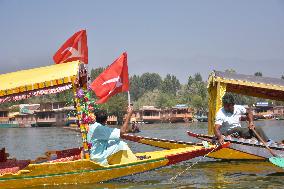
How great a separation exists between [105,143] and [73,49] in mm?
2963

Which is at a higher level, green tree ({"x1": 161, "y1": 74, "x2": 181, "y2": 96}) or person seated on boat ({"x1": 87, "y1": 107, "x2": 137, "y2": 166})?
green tree ({"x1": 161, "y1": 74, "x2": 181, "y2": 96})

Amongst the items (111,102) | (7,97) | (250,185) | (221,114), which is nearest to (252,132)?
(221,114)

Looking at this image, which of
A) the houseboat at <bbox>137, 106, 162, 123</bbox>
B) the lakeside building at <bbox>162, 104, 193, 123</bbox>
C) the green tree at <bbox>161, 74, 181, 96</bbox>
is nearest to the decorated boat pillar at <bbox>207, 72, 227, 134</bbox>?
the houseboat at <bbox>137, 106, 162, 123</bbox>

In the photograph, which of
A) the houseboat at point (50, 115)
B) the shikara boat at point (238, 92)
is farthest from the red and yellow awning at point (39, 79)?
the houseboat at point (50, 115)

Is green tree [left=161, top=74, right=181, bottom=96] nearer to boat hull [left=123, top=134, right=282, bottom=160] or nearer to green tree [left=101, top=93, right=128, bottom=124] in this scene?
green tree [left=101, top=93, right=128, bottom=124]

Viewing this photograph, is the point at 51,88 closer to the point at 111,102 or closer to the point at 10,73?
the point at 10,73

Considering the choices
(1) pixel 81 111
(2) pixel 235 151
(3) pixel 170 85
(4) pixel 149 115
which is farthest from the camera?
(3) pixel 170 85

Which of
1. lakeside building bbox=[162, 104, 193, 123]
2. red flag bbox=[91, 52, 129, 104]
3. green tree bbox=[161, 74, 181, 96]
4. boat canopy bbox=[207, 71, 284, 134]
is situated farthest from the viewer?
green tree bbox=[161, 74, 181, 96]

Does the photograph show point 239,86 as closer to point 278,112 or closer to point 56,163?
point 56,163

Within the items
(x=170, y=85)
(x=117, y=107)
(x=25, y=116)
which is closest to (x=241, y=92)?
(x=117, y=107)

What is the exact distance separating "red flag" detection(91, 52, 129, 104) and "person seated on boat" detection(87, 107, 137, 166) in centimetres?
48

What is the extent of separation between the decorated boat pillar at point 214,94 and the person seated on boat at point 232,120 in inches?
49.8

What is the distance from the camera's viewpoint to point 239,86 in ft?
50.2

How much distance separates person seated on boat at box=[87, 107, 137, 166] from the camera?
10695mm
